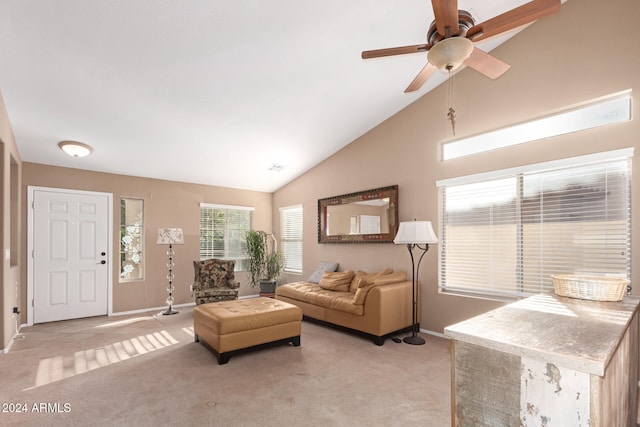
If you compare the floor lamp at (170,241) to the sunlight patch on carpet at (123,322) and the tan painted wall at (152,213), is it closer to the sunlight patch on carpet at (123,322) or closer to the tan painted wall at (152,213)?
the tan painted wall at (152,213)

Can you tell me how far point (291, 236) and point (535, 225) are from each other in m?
4.53

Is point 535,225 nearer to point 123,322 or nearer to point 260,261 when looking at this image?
point 260,261

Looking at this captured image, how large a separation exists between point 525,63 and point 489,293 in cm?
256

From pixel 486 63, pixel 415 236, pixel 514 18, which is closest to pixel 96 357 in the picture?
pixel 415 236

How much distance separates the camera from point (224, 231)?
263 inches

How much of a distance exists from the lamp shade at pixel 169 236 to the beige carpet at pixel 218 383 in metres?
1.73

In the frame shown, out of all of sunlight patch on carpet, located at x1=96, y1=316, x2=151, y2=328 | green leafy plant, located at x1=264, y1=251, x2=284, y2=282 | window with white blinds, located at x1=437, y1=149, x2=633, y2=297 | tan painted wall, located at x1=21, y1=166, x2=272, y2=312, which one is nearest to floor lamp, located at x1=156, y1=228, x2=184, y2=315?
tan painted wall, located at x1=21, y1=166, x2=272, y2=312

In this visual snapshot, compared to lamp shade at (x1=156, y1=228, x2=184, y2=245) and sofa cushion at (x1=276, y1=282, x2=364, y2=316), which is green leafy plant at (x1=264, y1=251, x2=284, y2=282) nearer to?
sofa cushion at (x1=276, y1=282, x2=364, y2=316)

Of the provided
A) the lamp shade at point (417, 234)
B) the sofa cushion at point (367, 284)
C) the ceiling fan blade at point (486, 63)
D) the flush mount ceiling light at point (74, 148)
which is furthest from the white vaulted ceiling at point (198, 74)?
the sofa cushion at point (367, 284)

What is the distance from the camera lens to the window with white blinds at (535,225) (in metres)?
2.90

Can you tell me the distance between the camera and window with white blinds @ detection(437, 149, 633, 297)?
290cm

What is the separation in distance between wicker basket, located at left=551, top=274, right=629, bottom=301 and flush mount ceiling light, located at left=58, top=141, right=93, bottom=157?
5.37 meters

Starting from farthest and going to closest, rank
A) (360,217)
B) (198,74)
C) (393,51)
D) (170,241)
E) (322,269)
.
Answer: (322,269)
(170,241)
(360,217)
(198,74)
(393,51)

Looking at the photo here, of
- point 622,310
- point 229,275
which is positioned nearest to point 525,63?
point 622,310
